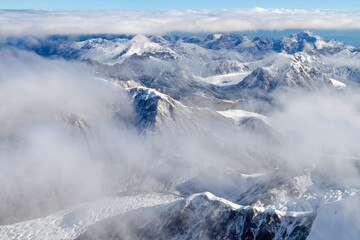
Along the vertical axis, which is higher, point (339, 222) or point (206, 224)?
point (339, 222)

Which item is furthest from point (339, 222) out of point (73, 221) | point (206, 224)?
point (73, 221)

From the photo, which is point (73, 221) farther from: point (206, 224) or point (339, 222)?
point (339, 222)

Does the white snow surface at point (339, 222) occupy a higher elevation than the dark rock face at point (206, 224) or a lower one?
higher

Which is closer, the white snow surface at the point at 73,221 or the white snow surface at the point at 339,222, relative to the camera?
the white snow surface at the point at 339,222

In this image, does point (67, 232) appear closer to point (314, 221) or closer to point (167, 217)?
point (167, 217)

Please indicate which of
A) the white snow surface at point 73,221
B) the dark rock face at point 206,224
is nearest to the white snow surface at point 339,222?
the dark rock face at point 206,224

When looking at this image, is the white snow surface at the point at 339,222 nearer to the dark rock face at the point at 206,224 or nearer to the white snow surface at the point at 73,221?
the dark rock face at the point at 206,224
